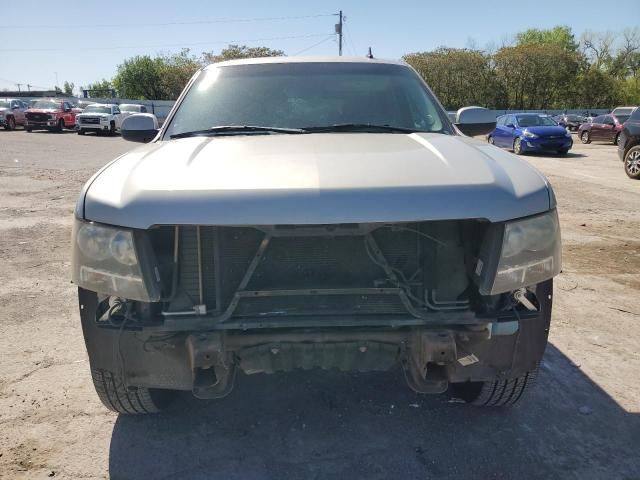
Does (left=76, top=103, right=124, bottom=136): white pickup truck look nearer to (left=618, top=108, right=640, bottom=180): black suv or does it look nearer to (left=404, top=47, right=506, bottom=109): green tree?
(left=618, top=108, right=640, bottom=180): black suv

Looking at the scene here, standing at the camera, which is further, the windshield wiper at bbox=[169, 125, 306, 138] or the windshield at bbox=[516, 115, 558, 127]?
the windshield at bbox=[516, 115, 558, 127]

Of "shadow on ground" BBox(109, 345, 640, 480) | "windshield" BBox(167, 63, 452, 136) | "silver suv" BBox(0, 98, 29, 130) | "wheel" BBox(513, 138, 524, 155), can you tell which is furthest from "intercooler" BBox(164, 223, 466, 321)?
"silver suv" BBox(0, 98, 29, 130)

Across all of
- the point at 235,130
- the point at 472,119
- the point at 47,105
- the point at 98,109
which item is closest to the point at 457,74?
the point at 98,109

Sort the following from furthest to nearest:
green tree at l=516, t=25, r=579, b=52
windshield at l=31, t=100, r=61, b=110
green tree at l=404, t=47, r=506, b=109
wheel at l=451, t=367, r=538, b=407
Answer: green tree at l=516, t=25, r=579, b=52 → green tree at l=404, t=47, r=506, b=109 → windshield at l=31, t=100, r=61, b=110 → wheel at l=451, t=367, r=538, b=407

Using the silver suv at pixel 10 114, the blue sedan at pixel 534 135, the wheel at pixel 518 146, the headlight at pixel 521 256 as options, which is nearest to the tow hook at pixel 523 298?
the headlight at pixel 521 256

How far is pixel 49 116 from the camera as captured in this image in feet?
87.0

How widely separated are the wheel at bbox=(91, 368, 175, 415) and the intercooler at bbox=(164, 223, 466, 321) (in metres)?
0.55

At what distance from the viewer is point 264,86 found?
10.8ft

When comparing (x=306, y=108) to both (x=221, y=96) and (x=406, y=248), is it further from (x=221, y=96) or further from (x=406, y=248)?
(x=406, y=248)

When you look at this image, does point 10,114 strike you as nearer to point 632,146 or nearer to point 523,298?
point 632,146

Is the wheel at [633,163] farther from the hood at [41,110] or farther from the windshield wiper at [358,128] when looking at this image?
the hood at [41,110]

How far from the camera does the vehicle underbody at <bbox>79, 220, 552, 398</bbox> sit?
81.7 inches

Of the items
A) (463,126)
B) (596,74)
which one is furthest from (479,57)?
(463,126)

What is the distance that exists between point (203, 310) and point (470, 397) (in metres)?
1.56
